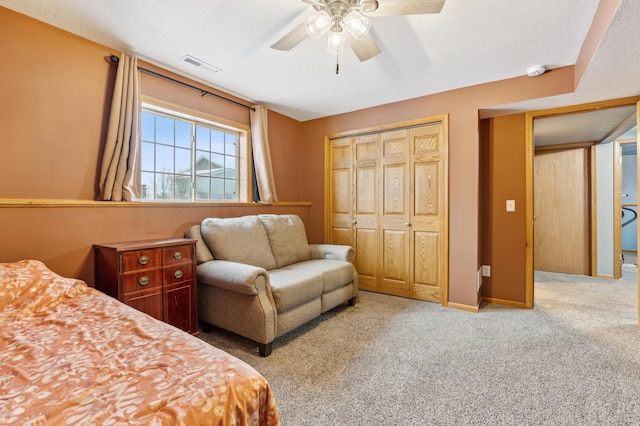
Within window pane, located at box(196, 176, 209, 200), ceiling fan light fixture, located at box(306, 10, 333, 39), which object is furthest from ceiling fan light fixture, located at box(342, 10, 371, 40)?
window pane, located at box(196, 176, 209, 200)

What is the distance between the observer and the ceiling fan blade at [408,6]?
1490 millimetres

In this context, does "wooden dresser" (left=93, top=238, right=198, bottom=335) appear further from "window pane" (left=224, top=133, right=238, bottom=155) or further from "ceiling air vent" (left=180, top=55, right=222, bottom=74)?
"ceiling air vent" (left=180, top=55, right=222, bottom=74)

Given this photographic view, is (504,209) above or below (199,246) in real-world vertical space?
above

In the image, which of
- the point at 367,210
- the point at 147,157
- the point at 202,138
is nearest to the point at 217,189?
the point at 202,138

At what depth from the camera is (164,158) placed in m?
2.82

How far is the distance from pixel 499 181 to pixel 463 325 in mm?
1627

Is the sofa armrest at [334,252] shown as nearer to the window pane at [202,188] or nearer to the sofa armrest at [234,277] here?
the sofa armrest at [234,277]

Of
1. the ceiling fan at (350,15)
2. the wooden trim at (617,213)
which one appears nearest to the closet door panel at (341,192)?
the ceiling fan at (350,15)

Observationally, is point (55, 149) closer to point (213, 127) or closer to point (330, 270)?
point (213, 127)

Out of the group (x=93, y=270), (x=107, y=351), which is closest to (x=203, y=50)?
(x=93, y=270)

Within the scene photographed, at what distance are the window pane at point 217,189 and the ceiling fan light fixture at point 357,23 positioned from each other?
214 centimetres

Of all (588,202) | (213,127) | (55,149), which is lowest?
(588,202)

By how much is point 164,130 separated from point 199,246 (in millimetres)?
1195

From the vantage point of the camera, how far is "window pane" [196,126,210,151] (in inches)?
121
